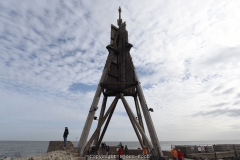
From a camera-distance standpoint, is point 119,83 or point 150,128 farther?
point 119,83

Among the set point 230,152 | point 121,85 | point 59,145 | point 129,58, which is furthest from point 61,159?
point 230,152

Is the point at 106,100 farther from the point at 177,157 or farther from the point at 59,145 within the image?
the point at 177,157

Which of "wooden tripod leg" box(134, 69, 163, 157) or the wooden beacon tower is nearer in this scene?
"wooden tripod leg" box(134, 69, 163, 157)

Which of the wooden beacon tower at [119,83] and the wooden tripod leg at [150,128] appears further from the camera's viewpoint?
the wooden beacon tower at [119,83]

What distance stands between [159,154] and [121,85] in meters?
6.35

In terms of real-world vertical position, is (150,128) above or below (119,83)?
below

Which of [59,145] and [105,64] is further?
[105,64]

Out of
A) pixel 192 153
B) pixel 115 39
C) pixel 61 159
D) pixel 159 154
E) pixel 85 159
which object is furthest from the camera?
pixel 115 39

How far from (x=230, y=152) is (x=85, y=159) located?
12.3 meters

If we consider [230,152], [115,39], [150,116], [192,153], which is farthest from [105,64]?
[230,152]

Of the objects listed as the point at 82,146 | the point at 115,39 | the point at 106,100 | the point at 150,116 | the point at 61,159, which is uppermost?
the point at 115,39

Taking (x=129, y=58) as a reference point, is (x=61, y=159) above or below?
below

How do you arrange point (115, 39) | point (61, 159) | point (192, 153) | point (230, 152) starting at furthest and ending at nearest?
1. point (115, 39)
2. point (230, 152)
3. point (192, 153)
4. point (61, 159)

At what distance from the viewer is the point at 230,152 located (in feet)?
48.8
